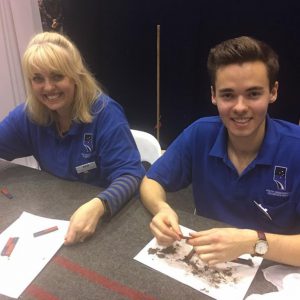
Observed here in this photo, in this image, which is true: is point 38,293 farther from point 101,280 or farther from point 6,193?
point 6,193

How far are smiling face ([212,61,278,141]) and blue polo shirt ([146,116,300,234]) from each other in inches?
3.9

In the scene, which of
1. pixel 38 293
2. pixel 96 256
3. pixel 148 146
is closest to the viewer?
pixel 38 293

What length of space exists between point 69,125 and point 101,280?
0.83 m

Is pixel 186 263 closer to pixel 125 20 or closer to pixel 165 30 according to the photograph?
pixel 165 30

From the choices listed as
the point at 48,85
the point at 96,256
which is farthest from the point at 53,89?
the point at 96,256

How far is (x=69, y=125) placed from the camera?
160 centimetres

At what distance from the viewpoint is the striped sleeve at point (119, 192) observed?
1254mm

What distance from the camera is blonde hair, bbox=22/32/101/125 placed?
147 cm

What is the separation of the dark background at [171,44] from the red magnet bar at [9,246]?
7.19 ft

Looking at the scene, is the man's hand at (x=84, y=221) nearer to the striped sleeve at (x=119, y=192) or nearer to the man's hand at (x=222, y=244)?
the striped sleeve at (x=119, y=192)

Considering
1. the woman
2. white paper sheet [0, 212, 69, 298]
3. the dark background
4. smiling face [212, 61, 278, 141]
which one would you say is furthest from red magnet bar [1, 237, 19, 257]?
the dark background

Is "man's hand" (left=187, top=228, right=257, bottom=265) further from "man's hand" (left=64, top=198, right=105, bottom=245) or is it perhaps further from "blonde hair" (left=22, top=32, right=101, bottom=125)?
"blonde hair" (left=22, top=32, right=101, bottom=125)

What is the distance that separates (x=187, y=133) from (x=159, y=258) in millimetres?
543

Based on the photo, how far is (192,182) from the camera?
145 centimetres
